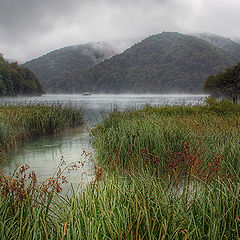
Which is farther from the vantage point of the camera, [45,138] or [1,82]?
[1,82]

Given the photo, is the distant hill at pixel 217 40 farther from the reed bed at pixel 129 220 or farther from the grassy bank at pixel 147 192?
the reed bed at pixel 129 220

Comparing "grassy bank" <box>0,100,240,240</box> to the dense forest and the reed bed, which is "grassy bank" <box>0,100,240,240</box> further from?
the dense forest

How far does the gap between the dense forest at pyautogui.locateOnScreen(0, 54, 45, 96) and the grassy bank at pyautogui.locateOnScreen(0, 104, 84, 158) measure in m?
44.7

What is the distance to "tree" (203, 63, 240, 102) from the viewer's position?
2211 cm

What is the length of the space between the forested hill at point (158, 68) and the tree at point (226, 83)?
4284 centimetres

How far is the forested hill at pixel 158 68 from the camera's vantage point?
7406 centimetres

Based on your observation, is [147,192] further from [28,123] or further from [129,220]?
[28,123]

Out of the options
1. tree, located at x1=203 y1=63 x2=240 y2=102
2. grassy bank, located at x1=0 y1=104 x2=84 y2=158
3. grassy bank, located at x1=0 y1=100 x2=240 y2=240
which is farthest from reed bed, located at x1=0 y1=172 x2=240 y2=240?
tree, located at x1=203 y1=63 x2=240 y2=102

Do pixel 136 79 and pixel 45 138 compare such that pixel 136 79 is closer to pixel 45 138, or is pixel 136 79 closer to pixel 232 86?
pixel 232 86

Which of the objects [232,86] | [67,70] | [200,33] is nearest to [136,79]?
[67,70]

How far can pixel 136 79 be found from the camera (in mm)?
95000

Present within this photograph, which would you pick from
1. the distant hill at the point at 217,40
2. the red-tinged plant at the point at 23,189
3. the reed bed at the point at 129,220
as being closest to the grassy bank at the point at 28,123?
the red-tinged plant at the point at 23,189

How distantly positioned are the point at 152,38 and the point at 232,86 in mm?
84283

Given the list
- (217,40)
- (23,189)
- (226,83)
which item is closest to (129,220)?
(23,189)
